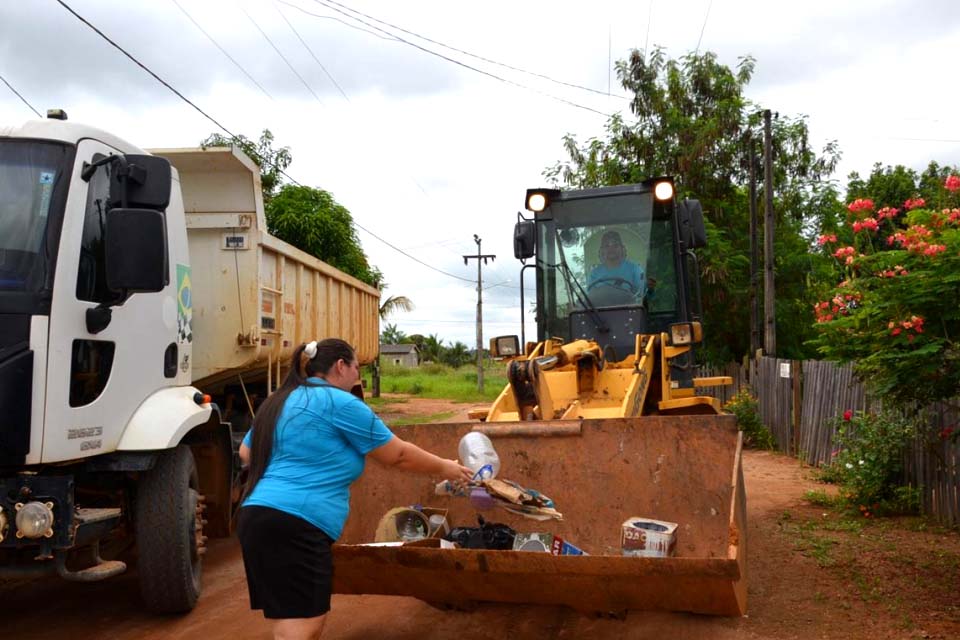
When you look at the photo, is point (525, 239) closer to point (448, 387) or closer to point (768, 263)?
point (768, 263)

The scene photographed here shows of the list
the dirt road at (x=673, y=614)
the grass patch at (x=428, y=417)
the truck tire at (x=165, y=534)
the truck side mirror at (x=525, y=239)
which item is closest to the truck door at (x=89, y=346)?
the truck tire at (x=165, y=534)

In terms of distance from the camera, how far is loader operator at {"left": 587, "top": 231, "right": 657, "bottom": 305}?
Result: 7.45 m

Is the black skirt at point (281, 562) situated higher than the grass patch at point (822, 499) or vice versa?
the black skirt at point (281, 562)

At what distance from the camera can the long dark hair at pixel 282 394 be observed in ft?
11.7

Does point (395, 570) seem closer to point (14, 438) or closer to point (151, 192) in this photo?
point (14, 438)

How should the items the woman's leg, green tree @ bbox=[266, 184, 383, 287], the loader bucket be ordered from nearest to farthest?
the woman's leg < the loader bucket < green tree @ bbox=[266, 184, 383, 287]

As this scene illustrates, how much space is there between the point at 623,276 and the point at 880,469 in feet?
10.1

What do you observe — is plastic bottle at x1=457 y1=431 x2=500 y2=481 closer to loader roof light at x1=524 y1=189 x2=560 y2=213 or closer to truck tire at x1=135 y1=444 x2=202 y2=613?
truck tire at x1=135 y1=444 x2=202 y2=613

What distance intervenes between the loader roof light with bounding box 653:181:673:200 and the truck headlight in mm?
5201

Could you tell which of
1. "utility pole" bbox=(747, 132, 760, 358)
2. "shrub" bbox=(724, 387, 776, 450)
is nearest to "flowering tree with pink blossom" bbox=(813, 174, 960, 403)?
"shrub" bbox=(724, 387, 776, 450)

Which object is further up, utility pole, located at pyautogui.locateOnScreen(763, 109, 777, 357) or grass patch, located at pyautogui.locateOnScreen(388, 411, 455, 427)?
utility pole, located at pyautogui.locateOnScreen(763, 109, 777, 357)

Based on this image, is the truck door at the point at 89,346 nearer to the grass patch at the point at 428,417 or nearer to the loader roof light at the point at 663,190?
the loader roof light at the point at 663,190

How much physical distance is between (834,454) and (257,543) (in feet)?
28.1

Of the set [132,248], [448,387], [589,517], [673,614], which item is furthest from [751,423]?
[448,387]
